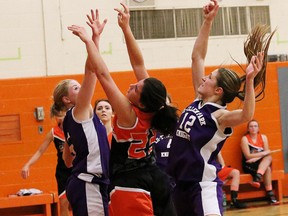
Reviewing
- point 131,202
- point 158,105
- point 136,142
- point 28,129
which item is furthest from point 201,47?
point 28,129

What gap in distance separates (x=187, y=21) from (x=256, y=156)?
2423mm

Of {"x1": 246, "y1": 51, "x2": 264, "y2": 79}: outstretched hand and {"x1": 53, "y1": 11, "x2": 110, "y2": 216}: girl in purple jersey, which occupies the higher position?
{"x1": 246, "y1": 51, "x2": 264, "y2": 79}: outstretched hand

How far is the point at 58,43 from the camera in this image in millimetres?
10281

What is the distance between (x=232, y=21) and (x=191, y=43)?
2.71 feet

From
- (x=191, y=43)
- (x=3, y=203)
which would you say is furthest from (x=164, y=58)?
(x=3, y=203)

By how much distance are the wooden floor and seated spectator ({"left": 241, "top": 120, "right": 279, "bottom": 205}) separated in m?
0.29

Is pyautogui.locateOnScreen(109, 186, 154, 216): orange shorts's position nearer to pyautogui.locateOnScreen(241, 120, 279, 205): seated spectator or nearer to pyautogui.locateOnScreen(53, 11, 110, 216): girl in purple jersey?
pyautogui.locateOnScreen(53, 11, 110, 216): girl in purple jersey

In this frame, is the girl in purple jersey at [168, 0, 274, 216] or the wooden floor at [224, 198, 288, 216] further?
the wooden floor at [224, 198, 288, 216]

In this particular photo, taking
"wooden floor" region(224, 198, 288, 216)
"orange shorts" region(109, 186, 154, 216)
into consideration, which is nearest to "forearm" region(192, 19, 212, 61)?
"orange shorts" region(109, 186, 154, 216)

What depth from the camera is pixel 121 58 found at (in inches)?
415

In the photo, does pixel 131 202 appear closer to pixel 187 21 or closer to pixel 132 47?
pixel 132 47

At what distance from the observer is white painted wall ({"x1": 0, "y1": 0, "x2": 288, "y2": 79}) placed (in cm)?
1009

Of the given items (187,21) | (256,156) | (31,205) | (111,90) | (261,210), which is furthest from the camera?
(187,21)

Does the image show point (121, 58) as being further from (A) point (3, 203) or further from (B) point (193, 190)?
(B) point (193, 190)
